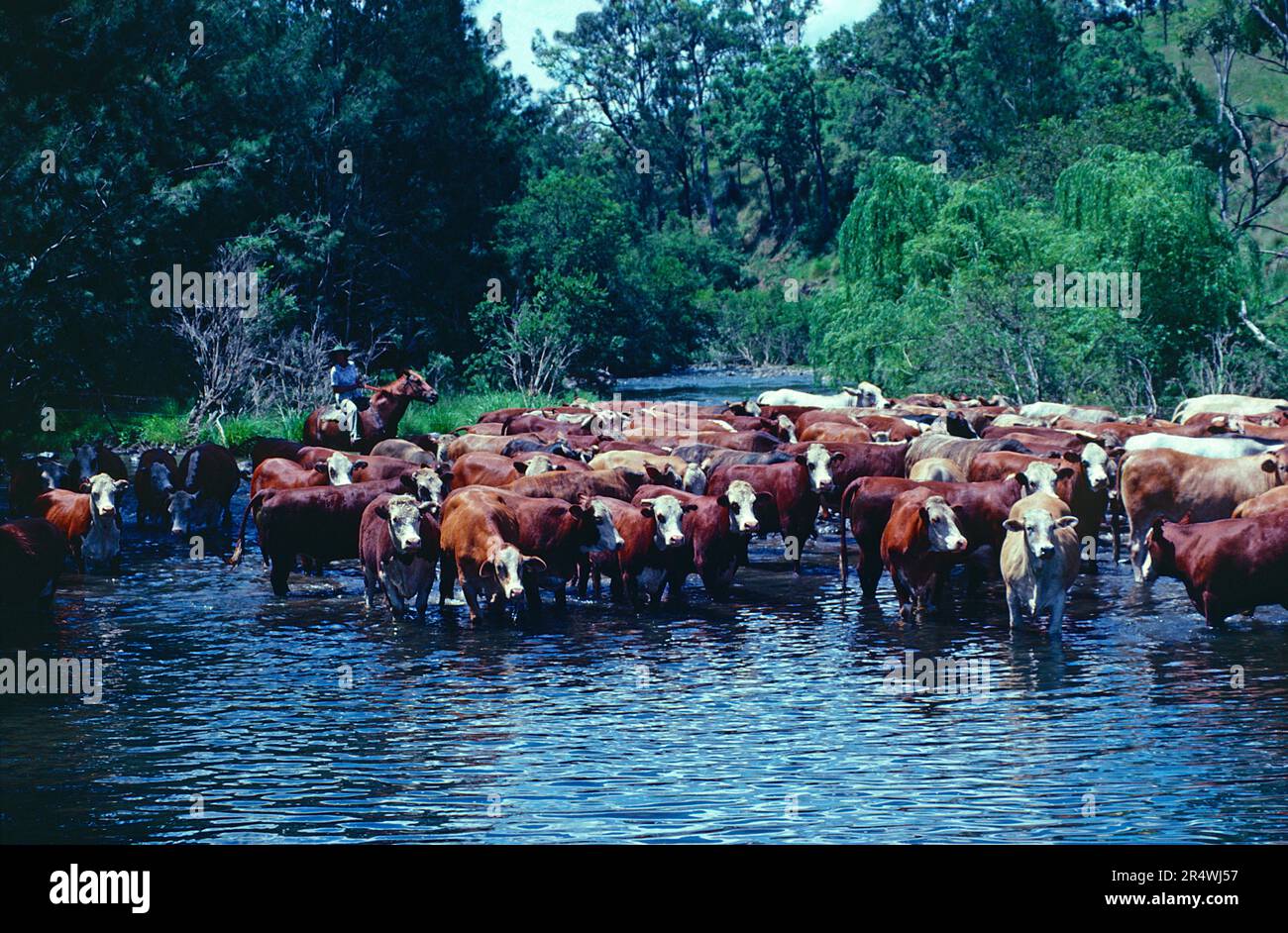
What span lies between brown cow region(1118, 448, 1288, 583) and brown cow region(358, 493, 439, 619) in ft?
26.0

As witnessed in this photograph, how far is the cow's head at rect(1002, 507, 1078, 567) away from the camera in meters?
12.8

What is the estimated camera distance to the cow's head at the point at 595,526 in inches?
575

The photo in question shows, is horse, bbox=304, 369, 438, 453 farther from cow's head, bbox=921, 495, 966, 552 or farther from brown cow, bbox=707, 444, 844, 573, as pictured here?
cow's head, bbox=921, 495, 966, 552

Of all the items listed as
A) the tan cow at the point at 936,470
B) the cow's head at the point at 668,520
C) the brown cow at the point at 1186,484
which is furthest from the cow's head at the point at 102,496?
the brown cow at the point at 1186,484

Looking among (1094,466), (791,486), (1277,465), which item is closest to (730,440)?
(791,486)

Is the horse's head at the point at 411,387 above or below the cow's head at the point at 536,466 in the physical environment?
above

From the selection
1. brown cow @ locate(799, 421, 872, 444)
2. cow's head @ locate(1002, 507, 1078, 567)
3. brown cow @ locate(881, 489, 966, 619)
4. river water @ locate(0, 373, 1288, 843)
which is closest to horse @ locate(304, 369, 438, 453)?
brown cow @ locate(799, 421, 872, 444)

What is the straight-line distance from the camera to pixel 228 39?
1634 inches

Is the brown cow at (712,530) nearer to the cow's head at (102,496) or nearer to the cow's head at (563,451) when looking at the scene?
the cow's head at (563,451)

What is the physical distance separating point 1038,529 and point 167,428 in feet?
84.5

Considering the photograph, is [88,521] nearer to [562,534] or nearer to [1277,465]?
[562,534]

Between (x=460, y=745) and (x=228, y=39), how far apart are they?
3542cm

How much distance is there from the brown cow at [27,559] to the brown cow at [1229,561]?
10.7 m
